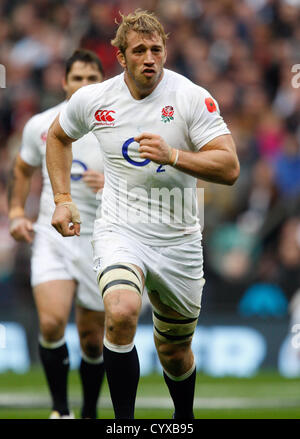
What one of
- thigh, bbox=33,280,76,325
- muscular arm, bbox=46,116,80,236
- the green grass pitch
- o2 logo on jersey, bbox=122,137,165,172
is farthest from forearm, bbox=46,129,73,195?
the green grass pitch

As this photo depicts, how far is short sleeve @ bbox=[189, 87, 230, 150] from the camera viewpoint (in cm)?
677

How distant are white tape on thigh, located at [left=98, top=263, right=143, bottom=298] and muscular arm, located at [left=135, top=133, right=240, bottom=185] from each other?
77cm

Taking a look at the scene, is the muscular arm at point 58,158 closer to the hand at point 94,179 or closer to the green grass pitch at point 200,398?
the hand at point 94,179

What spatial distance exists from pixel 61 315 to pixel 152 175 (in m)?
2.03

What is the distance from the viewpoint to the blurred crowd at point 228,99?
45.0ft

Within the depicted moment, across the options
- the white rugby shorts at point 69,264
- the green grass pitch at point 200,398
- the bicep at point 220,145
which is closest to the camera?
the bicep at point 220,145

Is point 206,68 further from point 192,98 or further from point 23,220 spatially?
point 192,98

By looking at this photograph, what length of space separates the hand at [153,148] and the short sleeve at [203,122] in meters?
0.45

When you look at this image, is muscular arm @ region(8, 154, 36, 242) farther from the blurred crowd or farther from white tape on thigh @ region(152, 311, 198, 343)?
the blurred crowd

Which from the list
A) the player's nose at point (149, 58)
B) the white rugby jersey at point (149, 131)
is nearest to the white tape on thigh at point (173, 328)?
the white rugby jersey at point (149, 131)

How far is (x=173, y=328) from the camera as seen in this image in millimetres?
7344

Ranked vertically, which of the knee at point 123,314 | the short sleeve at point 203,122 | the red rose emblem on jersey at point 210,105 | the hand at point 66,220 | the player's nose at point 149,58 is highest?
the player's nose at point 149,58
